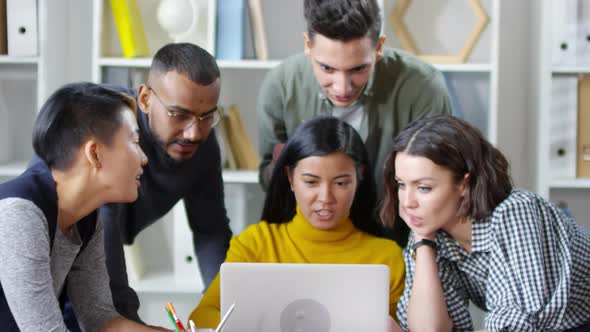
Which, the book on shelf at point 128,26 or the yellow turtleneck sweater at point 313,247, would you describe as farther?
the book on shelf at point 128,26

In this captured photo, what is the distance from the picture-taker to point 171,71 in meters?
2.11

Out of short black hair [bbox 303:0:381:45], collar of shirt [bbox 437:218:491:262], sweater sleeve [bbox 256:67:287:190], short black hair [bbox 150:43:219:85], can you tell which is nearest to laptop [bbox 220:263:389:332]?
collar of shirt [bbox 437:218:491:262]

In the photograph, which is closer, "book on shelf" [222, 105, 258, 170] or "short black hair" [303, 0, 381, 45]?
"short black hair" [303, 0, 381, 45]

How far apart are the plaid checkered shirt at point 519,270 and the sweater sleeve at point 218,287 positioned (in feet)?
1.40

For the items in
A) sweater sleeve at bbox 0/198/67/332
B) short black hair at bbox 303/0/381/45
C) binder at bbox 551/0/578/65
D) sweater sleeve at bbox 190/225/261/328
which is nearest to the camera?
sweater sleeve at bbox 0/198/67/332

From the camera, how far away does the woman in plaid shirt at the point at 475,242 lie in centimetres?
170

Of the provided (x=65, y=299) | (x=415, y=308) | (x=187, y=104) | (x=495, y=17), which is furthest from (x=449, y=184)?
(x=495, y=17)

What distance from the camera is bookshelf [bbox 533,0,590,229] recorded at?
2.69m

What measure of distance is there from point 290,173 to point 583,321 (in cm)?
82

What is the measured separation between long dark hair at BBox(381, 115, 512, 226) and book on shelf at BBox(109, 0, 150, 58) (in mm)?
1252

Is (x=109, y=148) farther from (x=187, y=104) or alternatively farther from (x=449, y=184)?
(x=449, y=184)

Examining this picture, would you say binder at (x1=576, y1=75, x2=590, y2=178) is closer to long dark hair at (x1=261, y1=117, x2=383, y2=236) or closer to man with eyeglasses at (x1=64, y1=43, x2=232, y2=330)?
long dark hair at (x1=261, y1=117, x2=383, y2=236)

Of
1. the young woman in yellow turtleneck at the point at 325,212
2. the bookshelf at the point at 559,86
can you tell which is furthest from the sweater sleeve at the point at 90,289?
the bookshelf at the point at 559,86

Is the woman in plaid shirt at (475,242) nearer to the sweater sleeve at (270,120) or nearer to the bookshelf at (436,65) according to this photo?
the sweater sleeve at (270,120)
